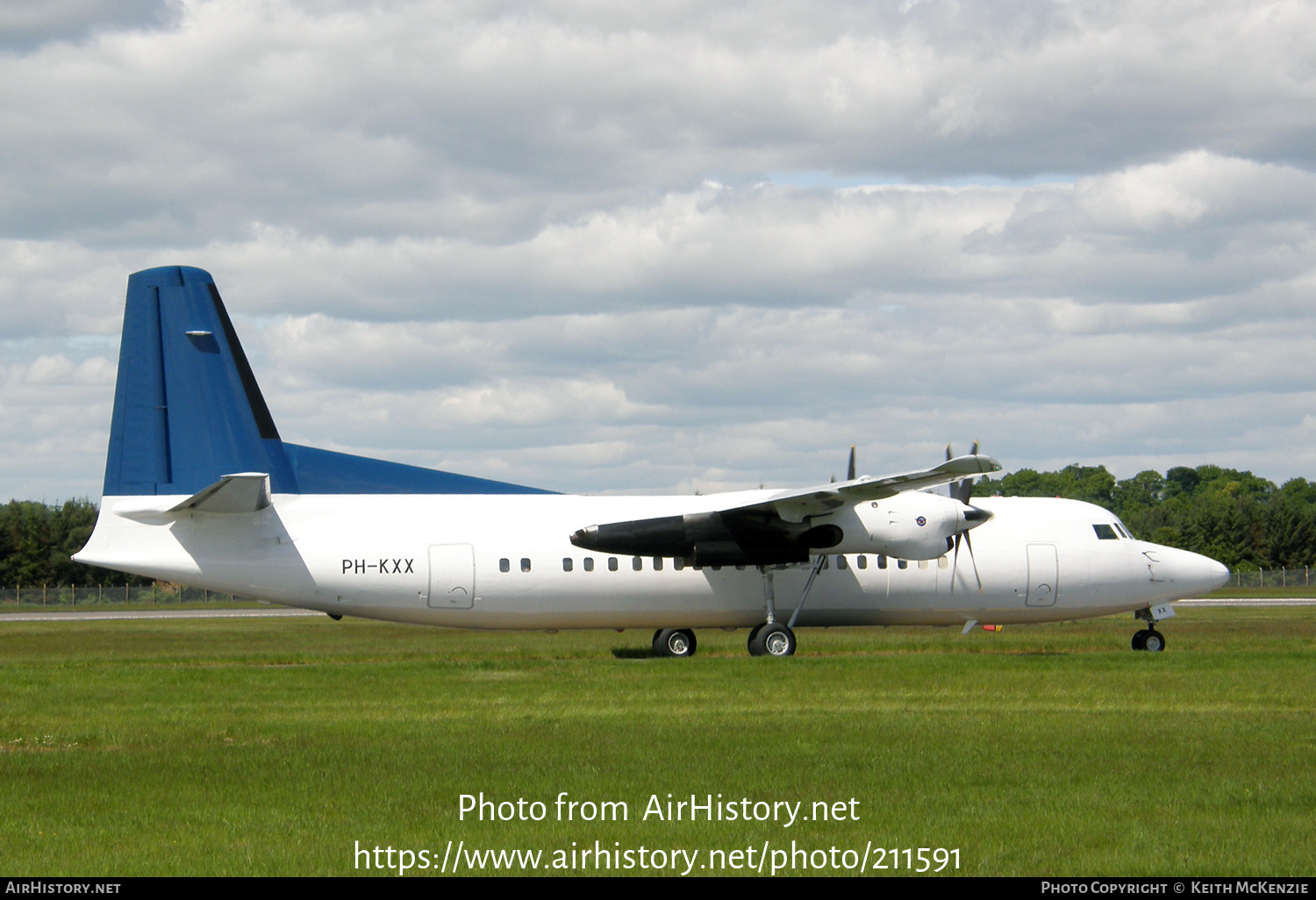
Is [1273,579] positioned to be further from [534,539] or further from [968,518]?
[534,539]

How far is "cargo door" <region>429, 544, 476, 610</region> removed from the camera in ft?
76.0

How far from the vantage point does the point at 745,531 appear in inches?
925

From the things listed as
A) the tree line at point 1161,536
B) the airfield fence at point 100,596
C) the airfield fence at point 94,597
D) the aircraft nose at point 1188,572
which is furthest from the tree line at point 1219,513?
the airfield fence at point 94,597

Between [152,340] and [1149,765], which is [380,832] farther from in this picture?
[152,340]

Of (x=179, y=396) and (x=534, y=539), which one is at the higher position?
(x=179, y=396)

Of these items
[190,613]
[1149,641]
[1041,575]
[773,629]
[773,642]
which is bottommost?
[190,613]

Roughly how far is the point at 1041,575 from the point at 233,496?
51.3ft

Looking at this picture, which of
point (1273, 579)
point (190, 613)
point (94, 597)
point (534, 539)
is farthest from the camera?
point (1273, 579)

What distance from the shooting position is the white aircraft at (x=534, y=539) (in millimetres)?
22125

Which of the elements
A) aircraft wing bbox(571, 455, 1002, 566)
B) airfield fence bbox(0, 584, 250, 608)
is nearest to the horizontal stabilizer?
aircraft wing bbox(571, 455, 1002, 566)

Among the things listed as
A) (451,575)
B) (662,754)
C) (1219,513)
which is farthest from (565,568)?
(1219,513)

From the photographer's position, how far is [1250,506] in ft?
295
